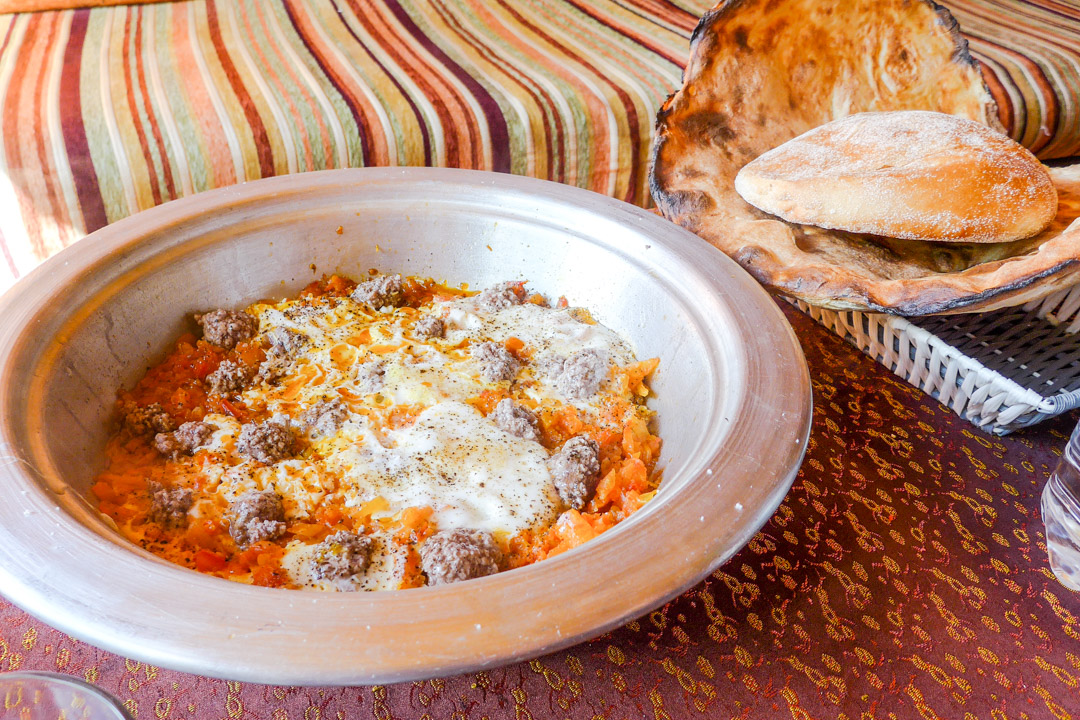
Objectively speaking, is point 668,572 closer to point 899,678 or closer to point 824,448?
point 899,678

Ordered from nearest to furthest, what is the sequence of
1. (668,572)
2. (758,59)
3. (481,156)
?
(668,572) → (758,59) → (481,156)

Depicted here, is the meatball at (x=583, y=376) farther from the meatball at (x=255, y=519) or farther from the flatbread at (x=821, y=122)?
the meatball at (x=255, y=519)

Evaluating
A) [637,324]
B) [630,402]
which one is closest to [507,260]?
[637,324]

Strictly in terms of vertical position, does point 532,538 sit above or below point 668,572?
below

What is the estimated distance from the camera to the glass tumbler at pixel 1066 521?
103 centimetres

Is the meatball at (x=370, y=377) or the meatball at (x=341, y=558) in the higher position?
the meatball at (x=341, y=558)

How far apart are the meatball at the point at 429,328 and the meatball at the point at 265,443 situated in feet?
1.14

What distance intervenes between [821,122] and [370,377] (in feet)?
4.02

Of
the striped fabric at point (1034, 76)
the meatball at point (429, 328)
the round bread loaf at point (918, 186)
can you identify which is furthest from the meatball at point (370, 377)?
the striped fabric at point (1034, 76)

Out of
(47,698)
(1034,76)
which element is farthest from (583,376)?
(1034,76)

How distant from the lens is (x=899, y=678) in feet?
3.01

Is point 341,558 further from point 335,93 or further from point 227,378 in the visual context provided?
point 335,93

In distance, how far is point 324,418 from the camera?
3.98 feet

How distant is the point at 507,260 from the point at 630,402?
0.43 meters
